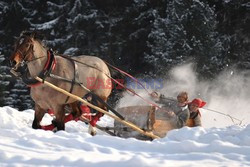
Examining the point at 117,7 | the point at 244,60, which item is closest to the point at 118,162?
the point at 244,60

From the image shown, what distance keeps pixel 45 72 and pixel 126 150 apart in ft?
8.60

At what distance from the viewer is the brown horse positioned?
674cm

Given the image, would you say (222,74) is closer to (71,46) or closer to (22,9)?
(71,46)

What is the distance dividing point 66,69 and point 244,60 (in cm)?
1637

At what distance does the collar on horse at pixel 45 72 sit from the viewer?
22.3ft

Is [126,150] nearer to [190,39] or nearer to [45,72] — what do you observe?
[45,72]

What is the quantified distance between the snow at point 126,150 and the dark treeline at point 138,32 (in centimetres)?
1356

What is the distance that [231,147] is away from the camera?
4.93m

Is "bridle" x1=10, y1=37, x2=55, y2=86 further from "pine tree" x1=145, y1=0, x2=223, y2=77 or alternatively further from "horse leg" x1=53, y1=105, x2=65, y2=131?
"pine tree" x1=145, y1=0, x2=223, y2=77

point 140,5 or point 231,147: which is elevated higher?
point 140,5

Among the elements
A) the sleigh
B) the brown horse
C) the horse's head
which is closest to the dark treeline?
the sleigh

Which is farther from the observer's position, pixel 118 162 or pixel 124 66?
pixel 124 66

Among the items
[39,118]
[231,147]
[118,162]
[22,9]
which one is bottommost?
[118,162]

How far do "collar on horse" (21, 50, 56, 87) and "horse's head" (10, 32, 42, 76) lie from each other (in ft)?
0.76
